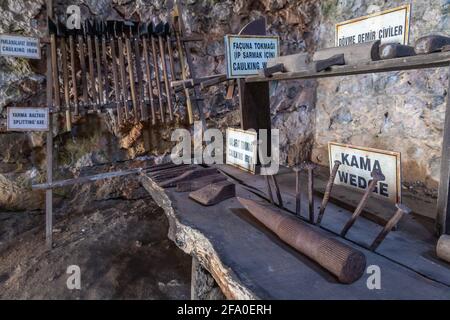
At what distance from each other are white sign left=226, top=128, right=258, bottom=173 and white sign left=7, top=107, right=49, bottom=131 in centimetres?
141

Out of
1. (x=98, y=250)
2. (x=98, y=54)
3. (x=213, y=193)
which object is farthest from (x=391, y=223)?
(x=98, y=54)

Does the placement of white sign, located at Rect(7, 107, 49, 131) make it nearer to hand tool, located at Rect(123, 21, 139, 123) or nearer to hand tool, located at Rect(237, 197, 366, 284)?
hand tool, located at Rect(123, 21, 139, 123)

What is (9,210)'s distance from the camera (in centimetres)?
301

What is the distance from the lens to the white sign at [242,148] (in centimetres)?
226

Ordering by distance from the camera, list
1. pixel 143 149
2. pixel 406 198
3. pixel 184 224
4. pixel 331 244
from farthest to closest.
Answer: pixel 143 149
pixel 406 198
pixel 184 224
pixel 331 244

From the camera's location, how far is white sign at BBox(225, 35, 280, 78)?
2.30 metres

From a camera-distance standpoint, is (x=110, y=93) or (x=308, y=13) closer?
(x=110, y=93)

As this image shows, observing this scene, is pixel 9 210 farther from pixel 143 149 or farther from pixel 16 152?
pixel 143 149

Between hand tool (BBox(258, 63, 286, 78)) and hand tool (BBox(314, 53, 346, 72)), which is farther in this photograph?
hand tool (BBox(258, 63, 286, 78))

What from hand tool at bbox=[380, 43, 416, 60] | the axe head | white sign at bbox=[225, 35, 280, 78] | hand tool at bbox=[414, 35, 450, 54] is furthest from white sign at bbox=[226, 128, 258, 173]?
the axe head

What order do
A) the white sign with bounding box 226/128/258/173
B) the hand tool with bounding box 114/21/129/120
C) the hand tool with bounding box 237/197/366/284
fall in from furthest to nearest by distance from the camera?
the hand tool with bounding box 114/21/129/120
the white sign with bounding box 226/128/258/173
the hand tool with bounding box 237/197/366/284

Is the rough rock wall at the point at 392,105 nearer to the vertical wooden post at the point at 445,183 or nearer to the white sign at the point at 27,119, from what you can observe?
the vertical wooden post at the point at 445,183
